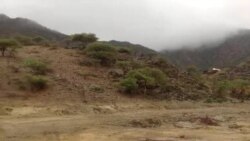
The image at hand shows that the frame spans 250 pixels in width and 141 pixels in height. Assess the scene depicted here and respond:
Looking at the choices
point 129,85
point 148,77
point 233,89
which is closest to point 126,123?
point 129,85

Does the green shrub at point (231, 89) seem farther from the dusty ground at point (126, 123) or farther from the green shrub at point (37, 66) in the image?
the green shrub at point (37, 66)

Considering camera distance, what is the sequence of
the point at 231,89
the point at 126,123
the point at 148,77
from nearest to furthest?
the point at 126,123 → the point at 148,77 → the point at 231,89

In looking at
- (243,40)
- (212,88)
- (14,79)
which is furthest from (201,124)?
(243,40)

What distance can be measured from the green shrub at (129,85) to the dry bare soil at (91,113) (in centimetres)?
124

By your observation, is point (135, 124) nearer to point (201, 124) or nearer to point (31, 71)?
point (201, 124)

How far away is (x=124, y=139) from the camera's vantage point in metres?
30.5

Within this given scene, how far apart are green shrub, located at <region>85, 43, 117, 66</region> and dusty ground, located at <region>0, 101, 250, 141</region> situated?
11941mm

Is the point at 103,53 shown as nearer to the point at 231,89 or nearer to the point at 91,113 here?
the point at 231,89

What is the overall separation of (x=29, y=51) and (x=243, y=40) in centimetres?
10301

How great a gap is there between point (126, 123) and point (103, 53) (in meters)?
23.7

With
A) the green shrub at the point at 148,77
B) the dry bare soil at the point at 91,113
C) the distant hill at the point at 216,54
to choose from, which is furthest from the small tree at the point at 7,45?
the distant hill at the point at 216,54

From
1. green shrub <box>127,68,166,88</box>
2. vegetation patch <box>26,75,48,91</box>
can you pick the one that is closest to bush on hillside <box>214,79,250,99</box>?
green shrub <box>127,68,166,88</box>

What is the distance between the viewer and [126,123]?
127ft

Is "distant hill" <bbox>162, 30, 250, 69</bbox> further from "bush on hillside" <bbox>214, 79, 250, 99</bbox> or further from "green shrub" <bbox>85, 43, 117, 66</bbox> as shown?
"green shrub" <bbox>85, 43, 117, 66</bbox>
